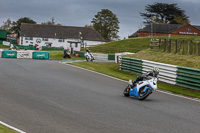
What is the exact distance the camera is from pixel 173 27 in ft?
A: 327

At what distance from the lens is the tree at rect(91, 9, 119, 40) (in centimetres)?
11694

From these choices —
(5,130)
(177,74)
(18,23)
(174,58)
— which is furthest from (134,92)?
(18,23)

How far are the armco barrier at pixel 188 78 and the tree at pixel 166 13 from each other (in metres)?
97.5

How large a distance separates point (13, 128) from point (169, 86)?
11.9 meters

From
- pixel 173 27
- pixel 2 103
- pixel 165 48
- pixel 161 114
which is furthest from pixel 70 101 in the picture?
pixel 173 27

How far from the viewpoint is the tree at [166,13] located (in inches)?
4505

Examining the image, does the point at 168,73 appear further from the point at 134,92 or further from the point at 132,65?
the point at 134,92

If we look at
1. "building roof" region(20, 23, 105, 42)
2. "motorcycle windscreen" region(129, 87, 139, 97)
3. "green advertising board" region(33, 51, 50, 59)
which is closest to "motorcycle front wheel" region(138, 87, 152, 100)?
"motorcycle windscreen" region(129, 87, 139, 97)

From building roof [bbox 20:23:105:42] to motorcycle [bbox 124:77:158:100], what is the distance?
90909 mm

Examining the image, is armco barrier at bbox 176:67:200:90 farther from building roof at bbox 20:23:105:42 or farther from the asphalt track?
building roof at bbox 20:23:105:42

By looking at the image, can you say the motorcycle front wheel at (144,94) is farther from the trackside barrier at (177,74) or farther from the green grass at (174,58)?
the green grass at (174,58)

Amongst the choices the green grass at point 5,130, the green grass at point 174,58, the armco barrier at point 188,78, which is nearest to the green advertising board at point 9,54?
the green grass at point 174,58

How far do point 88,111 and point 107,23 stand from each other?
4300 inches

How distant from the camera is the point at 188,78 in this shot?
56.1 ft
